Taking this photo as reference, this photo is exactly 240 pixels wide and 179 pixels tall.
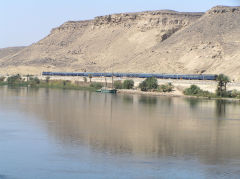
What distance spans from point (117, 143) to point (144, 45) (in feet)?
245

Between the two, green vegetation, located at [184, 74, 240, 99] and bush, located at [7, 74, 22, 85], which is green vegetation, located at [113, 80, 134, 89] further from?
bush, located at [7, 74, 22, 85]

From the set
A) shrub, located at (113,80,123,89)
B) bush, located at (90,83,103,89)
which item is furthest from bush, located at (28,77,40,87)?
shrub, located at (113,80,123,89)

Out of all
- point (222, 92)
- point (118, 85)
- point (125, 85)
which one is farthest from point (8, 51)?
point (222, 92)

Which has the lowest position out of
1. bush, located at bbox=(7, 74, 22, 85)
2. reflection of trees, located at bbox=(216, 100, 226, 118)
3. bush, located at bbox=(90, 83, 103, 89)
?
reflection of trees, located at bbox=(216, 100, 226, 118)

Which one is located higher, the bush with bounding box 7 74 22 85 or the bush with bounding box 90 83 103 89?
the bush with bounding box 7 74 22 85

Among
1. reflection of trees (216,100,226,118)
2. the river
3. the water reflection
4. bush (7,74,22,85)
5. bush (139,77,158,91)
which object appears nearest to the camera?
the river

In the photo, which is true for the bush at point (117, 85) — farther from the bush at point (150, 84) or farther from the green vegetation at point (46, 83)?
the bush at point (150, 84)

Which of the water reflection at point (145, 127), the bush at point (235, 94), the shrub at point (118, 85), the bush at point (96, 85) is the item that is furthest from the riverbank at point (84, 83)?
the water reflection at point (145, 127)

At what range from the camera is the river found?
66.4ft

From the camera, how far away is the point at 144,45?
327 ft

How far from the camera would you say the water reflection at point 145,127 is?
24.5m

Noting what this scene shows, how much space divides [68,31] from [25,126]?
94.1m

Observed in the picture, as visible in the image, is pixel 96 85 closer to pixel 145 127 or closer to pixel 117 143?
pixel 145 127

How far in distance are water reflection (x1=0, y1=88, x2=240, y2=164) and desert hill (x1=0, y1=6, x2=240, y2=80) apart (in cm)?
2730
